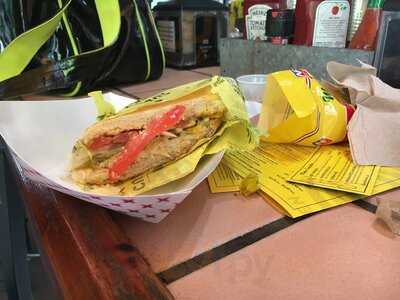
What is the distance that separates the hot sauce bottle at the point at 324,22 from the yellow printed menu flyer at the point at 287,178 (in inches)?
10.1

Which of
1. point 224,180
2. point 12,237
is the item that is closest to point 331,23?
point 224,180

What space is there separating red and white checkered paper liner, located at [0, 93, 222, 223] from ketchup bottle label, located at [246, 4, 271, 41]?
0.38 meters

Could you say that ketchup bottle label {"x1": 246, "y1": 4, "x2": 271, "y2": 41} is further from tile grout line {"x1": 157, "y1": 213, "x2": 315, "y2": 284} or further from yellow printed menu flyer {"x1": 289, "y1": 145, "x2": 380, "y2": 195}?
tile grout line {"x1": 157, "y1": 213, "x2": 315, "y2": 284}

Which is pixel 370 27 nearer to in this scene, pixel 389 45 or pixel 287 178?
pixel 389 45

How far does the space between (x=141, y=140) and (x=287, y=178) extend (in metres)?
0.15

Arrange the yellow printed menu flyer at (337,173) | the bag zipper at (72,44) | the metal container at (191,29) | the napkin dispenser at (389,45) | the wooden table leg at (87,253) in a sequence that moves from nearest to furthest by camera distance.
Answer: the wooden table leg at (87,253) → the yellow printed menu flyer at (337,173) → the napkin dispenser at (389,45) → the bag zipper at (72,44) → the metal container at (191,29)

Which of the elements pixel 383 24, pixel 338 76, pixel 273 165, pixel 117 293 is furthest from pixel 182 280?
pixel 383 24

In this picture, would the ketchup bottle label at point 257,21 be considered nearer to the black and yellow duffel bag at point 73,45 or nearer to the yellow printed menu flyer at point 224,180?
the black and yellow duffel bag at point 73,45

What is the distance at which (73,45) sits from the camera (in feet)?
2.20

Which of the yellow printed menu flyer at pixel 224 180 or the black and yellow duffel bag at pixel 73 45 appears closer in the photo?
the yellow printed menu flyer at pixel 224 180

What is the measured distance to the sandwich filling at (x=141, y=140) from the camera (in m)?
0.29

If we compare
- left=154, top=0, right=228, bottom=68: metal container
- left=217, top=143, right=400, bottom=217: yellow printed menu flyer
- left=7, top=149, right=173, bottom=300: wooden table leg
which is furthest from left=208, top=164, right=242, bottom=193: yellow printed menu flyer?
left=154, top=0, right=228, bottom=68: metal container

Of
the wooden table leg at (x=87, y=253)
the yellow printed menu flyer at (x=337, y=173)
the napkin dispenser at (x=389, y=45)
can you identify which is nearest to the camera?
the wooden table leg at (x=87, y=253)

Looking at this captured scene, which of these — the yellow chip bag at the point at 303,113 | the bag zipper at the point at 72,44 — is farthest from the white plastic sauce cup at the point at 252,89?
the bag zipper at the point at 72,44
